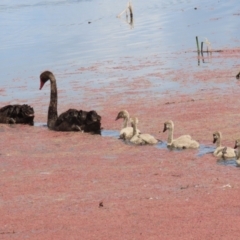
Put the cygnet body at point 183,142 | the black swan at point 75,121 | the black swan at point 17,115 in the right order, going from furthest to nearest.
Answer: the black swan at point 17,115
the black swan at point 75,121
the cygnet body at point 183,142

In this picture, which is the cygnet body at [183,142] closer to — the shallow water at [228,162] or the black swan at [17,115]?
the shallow water at [228,162]

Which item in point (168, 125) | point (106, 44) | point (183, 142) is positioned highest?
point (106, 44)

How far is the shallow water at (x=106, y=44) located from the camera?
17469 millimetres

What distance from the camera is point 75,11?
4356cm

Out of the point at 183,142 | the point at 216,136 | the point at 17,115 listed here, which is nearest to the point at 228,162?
the point at 216,136

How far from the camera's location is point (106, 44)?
24.9m

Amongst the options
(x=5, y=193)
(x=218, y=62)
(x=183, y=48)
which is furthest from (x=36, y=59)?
(x=5, y=193)

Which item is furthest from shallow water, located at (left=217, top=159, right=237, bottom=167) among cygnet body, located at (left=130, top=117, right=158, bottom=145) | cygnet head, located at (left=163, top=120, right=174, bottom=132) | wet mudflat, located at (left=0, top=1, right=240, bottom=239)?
cygnet head, located at (left=163, top=120, right=174, bottom=132)

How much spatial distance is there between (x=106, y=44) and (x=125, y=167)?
53.9 ft

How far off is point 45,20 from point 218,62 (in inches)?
832

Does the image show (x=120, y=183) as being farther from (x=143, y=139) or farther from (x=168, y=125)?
(x=168, y=125)

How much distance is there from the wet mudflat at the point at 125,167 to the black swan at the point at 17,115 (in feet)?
0.63

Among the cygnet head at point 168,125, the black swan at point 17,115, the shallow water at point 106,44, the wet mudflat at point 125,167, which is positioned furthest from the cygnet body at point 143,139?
the shallow water at point 106,44

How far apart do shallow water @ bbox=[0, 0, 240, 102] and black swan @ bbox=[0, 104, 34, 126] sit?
8.21ft
